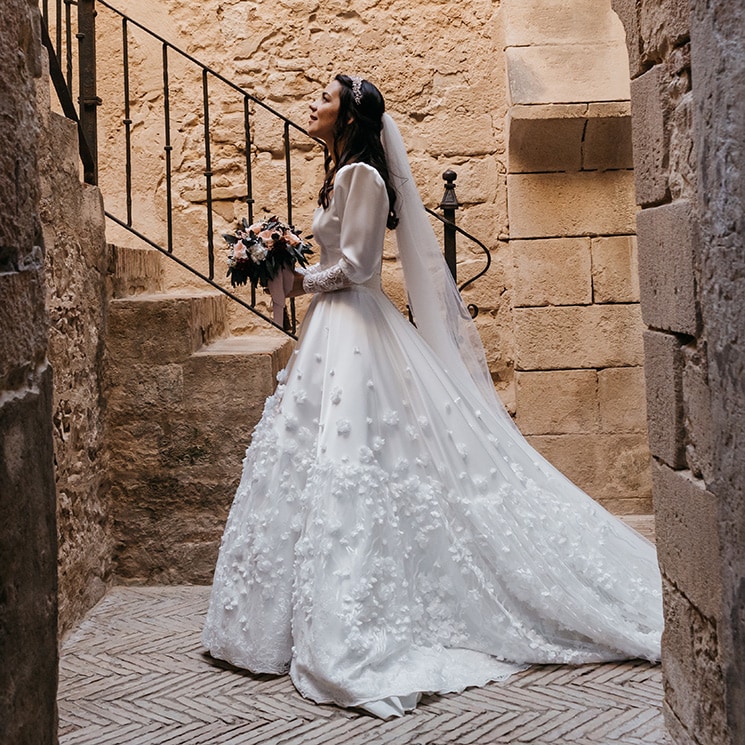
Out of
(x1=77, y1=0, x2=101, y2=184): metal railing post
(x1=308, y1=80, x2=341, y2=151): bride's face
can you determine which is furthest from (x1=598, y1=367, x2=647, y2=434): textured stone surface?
(x1=77, y1=0, x2=101, y2=184): metal railing post

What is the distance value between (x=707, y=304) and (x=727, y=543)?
1.62ft

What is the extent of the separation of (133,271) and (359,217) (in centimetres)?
176

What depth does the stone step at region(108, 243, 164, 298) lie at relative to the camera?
480 centimetres

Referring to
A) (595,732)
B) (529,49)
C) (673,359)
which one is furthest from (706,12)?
(529,49)

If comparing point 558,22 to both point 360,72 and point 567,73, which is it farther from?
point 360,72

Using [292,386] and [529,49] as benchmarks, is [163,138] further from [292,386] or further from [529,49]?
[292,386]

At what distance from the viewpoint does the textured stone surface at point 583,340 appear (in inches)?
240

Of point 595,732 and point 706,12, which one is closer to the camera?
point 706,12

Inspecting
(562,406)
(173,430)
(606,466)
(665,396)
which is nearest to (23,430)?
(665,396)

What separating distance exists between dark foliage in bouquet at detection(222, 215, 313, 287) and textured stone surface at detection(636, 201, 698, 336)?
55.8 inches

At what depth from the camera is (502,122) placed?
6.25 metres

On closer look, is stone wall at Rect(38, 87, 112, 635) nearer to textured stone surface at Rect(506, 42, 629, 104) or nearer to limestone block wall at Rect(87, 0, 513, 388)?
limestone block wall at Rect(87, 0, 513, 388)

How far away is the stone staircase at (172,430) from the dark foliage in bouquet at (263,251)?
2.78 feet

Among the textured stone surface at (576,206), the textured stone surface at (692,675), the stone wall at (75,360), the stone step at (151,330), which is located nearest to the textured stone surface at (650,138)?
the textured stone surface at (692,675)
